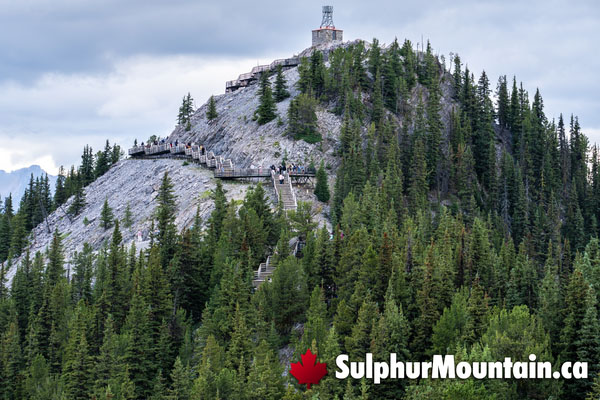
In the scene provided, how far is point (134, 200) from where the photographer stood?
101188 mm

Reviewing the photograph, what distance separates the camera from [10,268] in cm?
10656

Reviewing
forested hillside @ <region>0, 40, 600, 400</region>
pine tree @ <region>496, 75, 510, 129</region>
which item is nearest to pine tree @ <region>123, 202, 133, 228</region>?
forested hillside @ <region>0, 40, 600, 400</region>

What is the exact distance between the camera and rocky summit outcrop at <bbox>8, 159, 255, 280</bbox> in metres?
87.7

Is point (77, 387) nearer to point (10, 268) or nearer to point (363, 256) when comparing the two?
point (363, 256)

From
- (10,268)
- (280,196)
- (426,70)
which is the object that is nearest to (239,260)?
(280,196)

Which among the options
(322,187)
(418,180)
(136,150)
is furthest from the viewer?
(136,150)

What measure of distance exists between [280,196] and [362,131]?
92.6 feet

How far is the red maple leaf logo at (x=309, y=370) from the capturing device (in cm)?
4847

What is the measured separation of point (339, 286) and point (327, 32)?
85182 millimetres

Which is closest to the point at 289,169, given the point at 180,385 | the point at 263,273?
the point at 263,273

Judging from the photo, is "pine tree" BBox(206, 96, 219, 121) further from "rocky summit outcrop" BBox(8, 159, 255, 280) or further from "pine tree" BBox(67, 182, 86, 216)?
"pine tree" BBox(67, 182, 86, 216)

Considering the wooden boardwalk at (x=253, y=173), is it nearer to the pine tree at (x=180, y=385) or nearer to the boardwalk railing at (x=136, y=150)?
the boardwalk railing at (x=136, y=150)

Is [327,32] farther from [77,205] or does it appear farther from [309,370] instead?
[309,370]

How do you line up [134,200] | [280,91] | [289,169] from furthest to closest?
1. [280,91]
2. [134,200]
3. [289,169]
